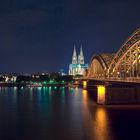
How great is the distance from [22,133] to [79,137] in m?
5.43

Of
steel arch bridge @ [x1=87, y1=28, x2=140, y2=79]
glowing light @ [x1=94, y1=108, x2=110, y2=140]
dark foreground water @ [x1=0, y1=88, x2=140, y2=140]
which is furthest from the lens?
steel arch bridge @ [x1=87, y1=28, x2=140, y2=79]

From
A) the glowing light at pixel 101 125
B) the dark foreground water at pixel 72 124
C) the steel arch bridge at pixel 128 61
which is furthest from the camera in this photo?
the steel arch bridge at pixel 128 61

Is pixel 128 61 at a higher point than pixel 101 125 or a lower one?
higher

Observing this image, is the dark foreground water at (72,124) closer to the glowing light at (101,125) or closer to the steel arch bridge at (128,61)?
the glowing light at (101,125)

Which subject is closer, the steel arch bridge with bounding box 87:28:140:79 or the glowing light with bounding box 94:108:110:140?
the glowing light with bounding box 94:108:110:140

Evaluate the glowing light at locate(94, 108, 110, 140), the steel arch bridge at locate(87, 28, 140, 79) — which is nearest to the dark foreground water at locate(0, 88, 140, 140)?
the glowing light at locate(94, 108, 110, 140)

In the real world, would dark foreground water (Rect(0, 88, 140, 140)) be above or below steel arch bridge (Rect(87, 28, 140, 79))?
below

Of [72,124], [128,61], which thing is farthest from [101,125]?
[128,61]

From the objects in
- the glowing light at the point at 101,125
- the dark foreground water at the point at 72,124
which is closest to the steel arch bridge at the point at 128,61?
the dark foreground water at the point at 72,124

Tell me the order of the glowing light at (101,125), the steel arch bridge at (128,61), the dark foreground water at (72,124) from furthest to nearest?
the steel arch bridge at (128,61), the dark foreground water at (72,124), the glowing light at (101,125)

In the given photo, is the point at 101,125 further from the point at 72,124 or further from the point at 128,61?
the point at 128,61

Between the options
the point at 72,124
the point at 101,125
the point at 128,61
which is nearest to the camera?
the point at 101,125

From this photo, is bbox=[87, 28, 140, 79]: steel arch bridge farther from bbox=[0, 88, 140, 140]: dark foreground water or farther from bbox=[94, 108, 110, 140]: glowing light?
bbox=[94, 108, 110, 140]: glowing light

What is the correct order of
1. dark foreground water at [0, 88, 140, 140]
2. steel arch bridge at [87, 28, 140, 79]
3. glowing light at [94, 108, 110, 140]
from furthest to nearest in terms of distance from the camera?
steel arch bridge at [87, 28, 140, 79] → dark foreground water at [0, 88, 140, 140] → glowing light at [94, 108, 110, 140]
